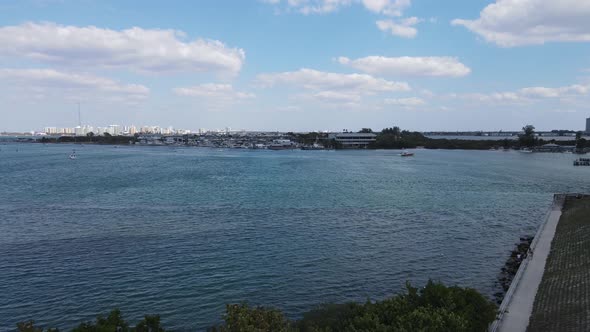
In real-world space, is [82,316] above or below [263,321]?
below

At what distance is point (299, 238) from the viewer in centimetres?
A: 3014

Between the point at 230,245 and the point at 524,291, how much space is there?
16.5 m

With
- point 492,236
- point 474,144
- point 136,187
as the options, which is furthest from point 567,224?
point 474,144

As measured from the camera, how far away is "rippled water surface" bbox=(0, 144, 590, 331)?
19.8 metres

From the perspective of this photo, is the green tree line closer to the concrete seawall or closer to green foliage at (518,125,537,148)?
the concrete seawall

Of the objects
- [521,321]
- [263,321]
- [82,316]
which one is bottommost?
[82,316]

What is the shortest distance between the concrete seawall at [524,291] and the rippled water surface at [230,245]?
6.41 ft

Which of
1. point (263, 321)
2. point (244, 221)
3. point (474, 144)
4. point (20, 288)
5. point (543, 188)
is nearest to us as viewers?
point (263, 321)

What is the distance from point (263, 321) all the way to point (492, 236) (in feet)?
88.0

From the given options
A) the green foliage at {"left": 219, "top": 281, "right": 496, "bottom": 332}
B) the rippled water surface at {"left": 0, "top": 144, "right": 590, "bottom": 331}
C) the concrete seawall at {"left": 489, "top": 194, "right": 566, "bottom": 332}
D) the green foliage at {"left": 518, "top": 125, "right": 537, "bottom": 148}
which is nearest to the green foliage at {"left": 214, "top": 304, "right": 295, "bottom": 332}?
the green foliage at {"left": 219, "top": 281, "right": 496, "bottom": 332}

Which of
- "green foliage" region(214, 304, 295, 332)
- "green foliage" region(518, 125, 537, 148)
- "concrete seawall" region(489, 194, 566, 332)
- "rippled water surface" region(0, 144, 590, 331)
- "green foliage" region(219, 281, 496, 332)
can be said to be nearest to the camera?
"green foliage" region(214, 304, 295, 332)

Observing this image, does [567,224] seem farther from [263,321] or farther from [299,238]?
[263,321]

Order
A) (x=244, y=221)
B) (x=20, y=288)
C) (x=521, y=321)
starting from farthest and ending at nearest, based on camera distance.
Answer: (x=244, y=221)
(x=20, y=288)
(x=521, y=321)

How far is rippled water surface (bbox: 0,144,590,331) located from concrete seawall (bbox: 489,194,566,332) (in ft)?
6.41
